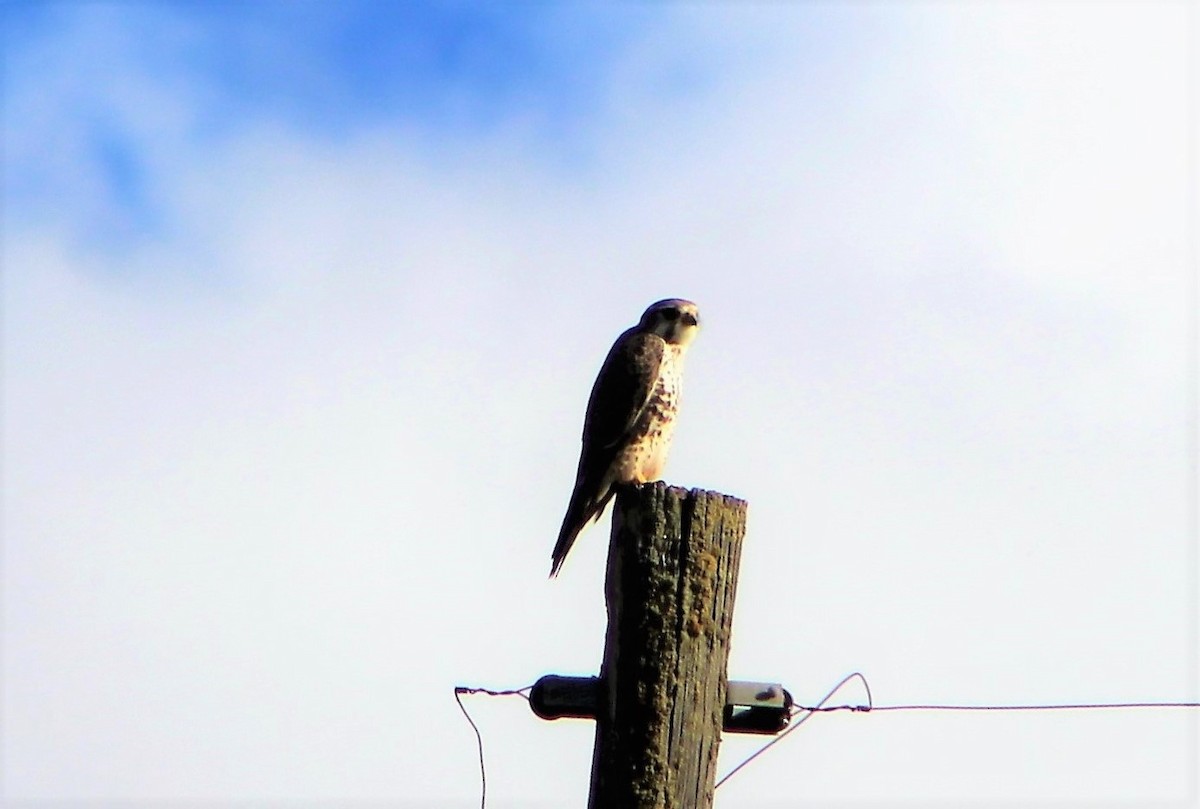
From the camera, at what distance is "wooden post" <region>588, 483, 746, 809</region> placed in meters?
3.67

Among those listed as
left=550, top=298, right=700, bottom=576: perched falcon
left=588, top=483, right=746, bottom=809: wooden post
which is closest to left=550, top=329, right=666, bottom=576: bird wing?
left=550, top=298, right=700, bottom=576: perched falcon

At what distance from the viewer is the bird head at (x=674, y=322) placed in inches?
289

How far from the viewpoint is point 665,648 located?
12.2 feet

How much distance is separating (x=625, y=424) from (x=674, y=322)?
789mm

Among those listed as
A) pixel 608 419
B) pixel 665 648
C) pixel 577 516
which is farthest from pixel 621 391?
pixel 665 648

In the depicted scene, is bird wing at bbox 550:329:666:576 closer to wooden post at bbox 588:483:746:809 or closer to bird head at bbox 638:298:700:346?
bird head at bbox 638:298:700:346

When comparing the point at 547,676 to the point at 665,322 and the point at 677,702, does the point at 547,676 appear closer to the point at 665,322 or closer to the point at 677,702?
the point at 677,702

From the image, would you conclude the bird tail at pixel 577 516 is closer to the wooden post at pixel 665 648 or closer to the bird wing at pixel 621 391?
the bird wing at pixel 621 391

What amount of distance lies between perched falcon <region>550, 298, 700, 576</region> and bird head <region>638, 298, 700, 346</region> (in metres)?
0.08

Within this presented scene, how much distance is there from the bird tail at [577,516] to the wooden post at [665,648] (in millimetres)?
2588

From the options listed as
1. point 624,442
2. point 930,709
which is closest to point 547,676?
point 930,709

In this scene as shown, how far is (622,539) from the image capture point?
12.7 ft

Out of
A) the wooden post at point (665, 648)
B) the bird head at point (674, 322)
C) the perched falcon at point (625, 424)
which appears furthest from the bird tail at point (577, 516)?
the wooden post at point (665, 648)

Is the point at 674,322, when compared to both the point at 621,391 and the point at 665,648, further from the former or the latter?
the point at 665,648
